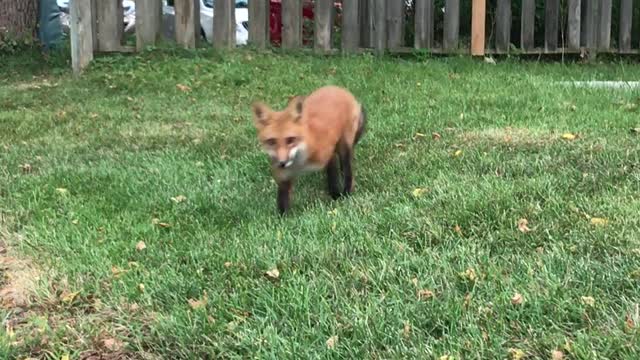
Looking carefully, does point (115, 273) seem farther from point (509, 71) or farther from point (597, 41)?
point (597, 41)

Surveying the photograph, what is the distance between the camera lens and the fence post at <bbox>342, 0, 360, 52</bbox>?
10.5 m

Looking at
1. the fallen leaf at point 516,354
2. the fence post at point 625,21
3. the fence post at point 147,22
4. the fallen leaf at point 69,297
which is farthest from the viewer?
the fence post at point 625,21

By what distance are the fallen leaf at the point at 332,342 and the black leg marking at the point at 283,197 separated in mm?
1736

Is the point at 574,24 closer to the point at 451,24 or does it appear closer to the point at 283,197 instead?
the point at 451,24

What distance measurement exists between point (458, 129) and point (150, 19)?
18.5 feet

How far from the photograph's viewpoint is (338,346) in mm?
2672

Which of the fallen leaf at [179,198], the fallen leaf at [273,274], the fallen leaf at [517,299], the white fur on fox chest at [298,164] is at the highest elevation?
the white fur on fox chest at [298,164]

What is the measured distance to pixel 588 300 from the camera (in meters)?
2.75

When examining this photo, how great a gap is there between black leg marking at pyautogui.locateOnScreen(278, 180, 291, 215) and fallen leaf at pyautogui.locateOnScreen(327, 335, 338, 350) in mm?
1736

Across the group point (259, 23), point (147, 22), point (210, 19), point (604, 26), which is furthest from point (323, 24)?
point (210, 19)

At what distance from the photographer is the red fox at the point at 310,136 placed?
4.11m

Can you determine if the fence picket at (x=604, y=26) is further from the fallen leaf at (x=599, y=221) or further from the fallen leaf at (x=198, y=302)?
the fallen leaf at (x=198, y=302)

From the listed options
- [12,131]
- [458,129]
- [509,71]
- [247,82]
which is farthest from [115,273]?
[509,71]

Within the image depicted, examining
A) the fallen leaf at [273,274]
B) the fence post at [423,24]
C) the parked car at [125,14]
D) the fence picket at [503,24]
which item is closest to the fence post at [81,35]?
the parked car at [125,14]
